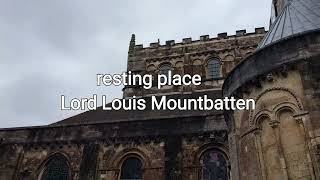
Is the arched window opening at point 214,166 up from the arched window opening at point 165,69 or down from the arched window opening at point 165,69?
down

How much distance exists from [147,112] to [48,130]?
5.56 m

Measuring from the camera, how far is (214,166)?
56.4 feet

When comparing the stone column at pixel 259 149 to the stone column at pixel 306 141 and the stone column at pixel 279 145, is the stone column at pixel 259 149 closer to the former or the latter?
the stone column at pixel 279 145

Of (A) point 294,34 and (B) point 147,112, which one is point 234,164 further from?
(B) point 147,112

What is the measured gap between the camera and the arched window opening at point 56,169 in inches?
736

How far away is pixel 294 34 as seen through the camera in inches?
442

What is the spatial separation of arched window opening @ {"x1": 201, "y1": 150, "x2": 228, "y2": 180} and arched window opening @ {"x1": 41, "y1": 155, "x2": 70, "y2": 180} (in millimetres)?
6860

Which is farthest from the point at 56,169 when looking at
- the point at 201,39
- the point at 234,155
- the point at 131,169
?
the point at 201,39

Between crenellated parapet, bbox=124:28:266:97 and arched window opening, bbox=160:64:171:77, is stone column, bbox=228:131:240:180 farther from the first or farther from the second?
arched window opening, bbox=160:64:171:77

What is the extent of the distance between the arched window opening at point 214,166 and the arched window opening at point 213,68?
31.7ft

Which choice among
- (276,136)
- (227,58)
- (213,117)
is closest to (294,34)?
(276,136)

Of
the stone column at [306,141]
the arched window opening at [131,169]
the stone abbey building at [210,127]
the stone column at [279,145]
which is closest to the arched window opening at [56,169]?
the stone abbey building at [210,127]

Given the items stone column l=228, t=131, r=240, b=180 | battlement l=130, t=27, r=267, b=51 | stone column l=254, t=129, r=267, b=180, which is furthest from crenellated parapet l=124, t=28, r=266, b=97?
stone column l=254, t=129, r=267, b=180

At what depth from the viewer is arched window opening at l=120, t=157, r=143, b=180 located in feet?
58.9
